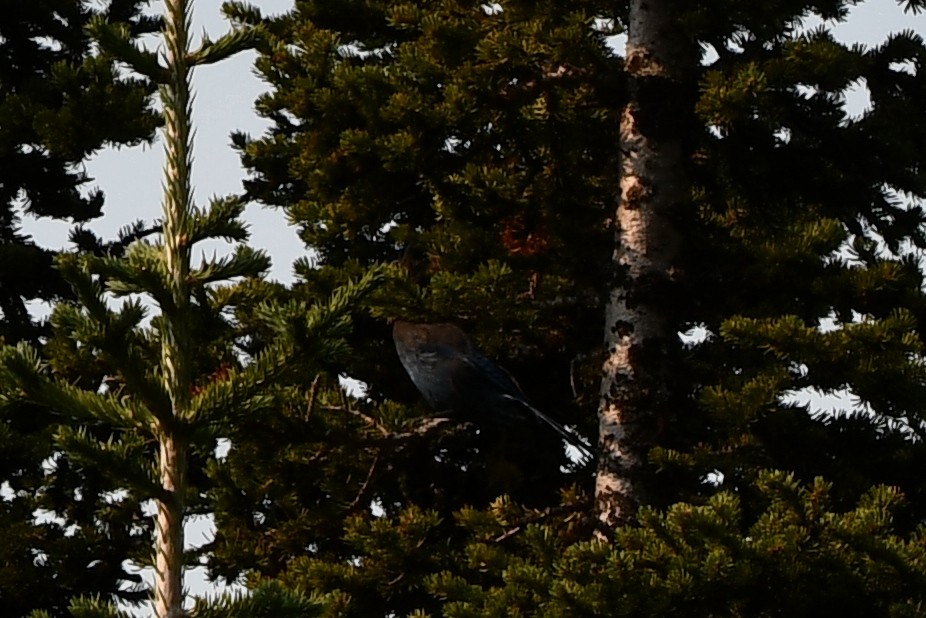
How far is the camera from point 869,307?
25.9ft

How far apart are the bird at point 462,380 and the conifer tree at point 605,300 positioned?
0.19m

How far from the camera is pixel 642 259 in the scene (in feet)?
27.2

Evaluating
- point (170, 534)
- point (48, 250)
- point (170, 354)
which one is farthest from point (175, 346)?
point (48, 250)

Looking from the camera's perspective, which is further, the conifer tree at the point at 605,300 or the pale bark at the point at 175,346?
the conifer tree at the point at 605,300

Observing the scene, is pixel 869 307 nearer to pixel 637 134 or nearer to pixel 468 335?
pixel 637 134

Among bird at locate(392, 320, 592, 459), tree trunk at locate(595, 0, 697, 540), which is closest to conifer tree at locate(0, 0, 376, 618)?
tree trunk at locate(595, 0, 697, 540)

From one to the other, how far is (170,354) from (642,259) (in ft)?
14.8

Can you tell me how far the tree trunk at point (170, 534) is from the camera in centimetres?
391

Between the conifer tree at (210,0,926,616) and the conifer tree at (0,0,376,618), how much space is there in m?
3.00

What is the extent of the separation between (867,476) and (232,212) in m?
4.56

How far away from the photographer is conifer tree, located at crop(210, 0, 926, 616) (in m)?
6.96

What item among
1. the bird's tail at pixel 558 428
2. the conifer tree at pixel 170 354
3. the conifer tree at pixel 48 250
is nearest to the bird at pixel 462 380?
the bird's tail at pixel 558 428

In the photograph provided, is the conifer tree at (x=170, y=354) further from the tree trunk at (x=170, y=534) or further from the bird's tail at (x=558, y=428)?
the bird's tail at (x=558, y=428)

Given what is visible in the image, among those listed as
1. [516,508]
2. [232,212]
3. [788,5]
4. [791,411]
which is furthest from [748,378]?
[232,212]
